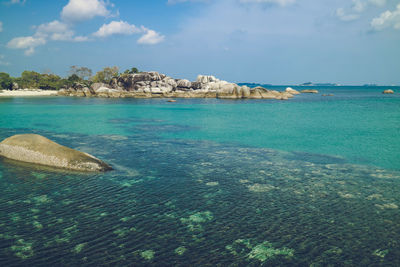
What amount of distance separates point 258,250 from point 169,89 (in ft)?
379

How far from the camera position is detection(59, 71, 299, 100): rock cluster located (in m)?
106

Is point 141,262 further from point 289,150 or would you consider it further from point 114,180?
point 289,150

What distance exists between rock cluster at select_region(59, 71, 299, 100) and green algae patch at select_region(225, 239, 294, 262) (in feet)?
321

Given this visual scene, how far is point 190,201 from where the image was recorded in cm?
1227

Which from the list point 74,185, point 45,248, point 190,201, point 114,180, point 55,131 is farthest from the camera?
point 55,131

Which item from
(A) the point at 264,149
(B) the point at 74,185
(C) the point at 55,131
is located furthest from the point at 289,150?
(C) the point at 55,131

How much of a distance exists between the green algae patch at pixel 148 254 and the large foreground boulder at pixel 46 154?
29.2ft

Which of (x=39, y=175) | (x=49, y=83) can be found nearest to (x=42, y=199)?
(x=39, y=175)

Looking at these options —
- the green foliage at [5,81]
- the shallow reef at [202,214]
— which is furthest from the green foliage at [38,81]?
the shallow reef at [202,214]

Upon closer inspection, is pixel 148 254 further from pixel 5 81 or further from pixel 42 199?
pixel 5 81

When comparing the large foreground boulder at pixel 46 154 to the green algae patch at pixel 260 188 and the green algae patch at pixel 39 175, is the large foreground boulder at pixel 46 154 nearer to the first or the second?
the green algae patch at pixel 39 175

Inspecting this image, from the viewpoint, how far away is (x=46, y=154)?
17.2 m

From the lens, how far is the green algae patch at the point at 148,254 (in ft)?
26.6

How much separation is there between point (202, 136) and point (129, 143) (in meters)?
7.91
